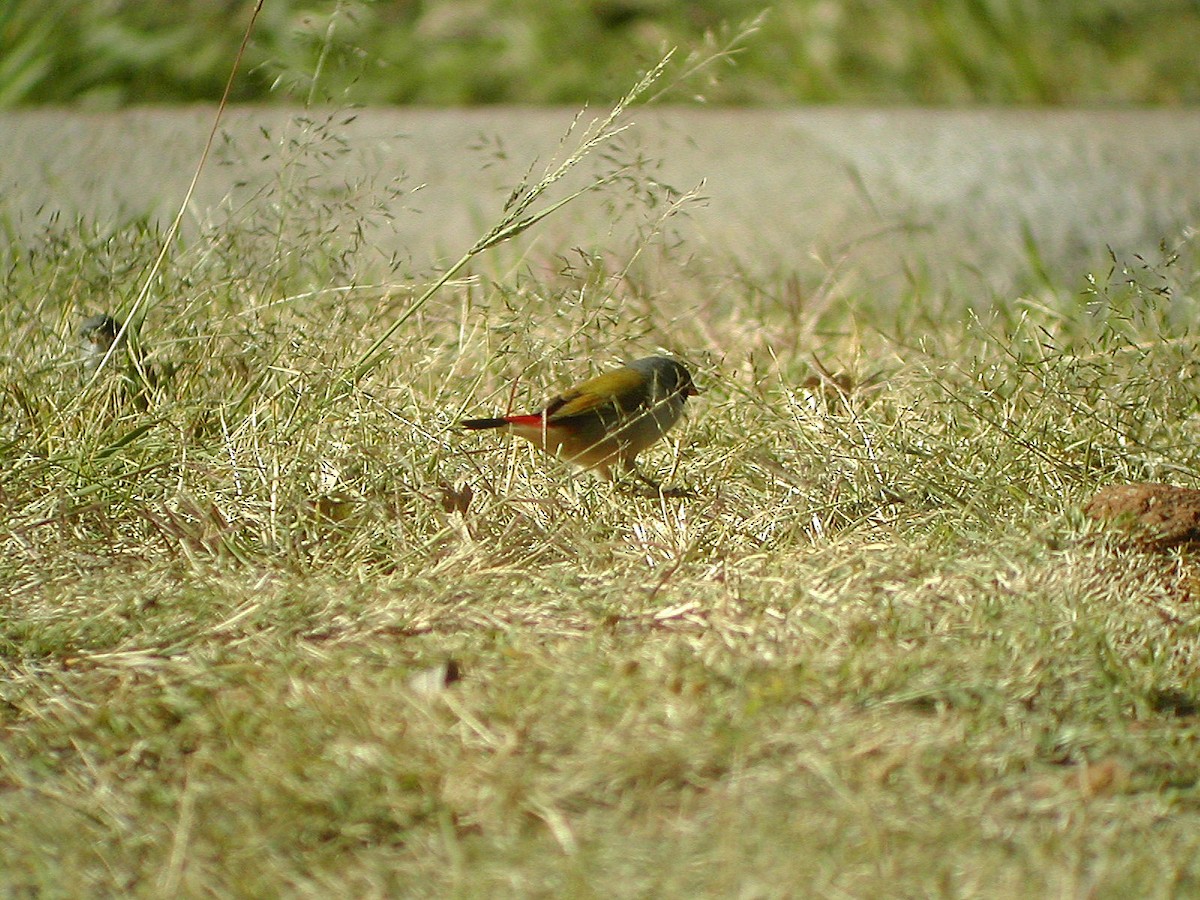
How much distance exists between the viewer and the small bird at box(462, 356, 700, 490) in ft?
10.5

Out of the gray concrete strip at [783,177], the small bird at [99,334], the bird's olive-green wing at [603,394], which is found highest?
the small bird at [99,334]

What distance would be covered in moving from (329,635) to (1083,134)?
183 inches

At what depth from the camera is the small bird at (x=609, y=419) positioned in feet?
10.5

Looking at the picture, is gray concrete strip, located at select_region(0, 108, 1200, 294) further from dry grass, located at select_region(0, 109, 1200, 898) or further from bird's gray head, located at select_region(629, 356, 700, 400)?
bird's gray head, located at select_region(629, 356, 700, 400)

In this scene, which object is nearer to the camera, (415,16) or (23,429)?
(23,429)

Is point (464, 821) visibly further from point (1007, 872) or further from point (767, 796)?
point (1007, 872)

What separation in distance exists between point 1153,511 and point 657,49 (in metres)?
4.63

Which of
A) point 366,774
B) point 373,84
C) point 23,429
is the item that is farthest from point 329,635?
point 373,84

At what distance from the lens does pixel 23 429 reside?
10.7 ft

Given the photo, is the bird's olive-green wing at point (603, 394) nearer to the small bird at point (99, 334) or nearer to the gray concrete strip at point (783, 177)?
the small bird at point (99, 334)

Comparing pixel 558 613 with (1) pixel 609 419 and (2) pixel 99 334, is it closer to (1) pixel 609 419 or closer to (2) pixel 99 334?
(1) pixel 609 419

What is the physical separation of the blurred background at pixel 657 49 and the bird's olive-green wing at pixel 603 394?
3803mm

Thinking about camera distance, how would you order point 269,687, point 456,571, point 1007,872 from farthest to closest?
1. point 456,571
2. point 269,687
3. point 1007,872

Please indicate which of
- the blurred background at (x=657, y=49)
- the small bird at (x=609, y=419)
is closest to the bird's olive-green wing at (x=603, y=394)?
the small bird at (x=609, y=419)
